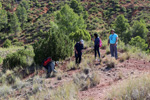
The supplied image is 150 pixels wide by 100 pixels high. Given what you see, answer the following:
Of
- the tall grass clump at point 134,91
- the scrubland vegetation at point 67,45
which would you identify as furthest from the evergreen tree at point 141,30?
the tall grass clump at point 134,91

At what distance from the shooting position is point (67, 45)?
33.1 feet

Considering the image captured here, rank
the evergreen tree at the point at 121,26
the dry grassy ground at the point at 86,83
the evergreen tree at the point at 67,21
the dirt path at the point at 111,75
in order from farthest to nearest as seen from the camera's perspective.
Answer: the evergreen tree at the point at 121,26, the evergreen tree at the point at 67,21, the dirt path at the point at 111,75, the dry grassy ground at the point at 86,83

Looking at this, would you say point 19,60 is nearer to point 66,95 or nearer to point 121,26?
point 66,95

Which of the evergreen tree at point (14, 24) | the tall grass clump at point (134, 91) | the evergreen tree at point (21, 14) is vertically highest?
the evergreen tree at point (21, 14)

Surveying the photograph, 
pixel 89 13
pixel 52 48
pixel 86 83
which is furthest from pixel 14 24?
pixel 86 83

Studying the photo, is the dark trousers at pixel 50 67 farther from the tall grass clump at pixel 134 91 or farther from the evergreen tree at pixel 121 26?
the evergreen tree at pixel 121 26

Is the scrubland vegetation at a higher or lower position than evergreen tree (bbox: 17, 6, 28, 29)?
lower

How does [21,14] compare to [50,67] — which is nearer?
[50,67]

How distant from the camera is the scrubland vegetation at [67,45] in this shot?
5.10 m

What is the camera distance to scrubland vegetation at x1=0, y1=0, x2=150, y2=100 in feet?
16.7

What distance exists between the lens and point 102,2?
54.9m

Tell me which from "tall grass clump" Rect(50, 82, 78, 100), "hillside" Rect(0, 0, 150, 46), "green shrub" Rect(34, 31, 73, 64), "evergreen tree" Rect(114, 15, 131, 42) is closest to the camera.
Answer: "tall grass clump" Rect(50, 82, 78, 100)

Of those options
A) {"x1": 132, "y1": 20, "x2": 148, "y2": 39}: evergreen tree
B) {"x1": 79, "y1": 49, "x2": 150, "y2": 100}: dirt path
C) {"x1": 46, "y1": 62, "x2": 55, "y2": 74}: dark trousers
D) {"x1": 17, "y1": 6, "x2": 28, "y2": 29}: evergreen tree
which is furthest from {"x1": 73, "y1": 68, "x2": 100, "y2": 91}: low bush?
{"x1": 17, "y1": 6, "x2": 28, "y2": 29}: evergreen tree

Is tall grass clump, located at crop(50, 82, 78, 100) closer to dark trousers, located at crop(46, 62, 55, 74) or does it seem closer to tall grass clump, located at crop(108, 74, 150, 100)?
tall grass clump, located at crop(108, 74, 150, 100)
